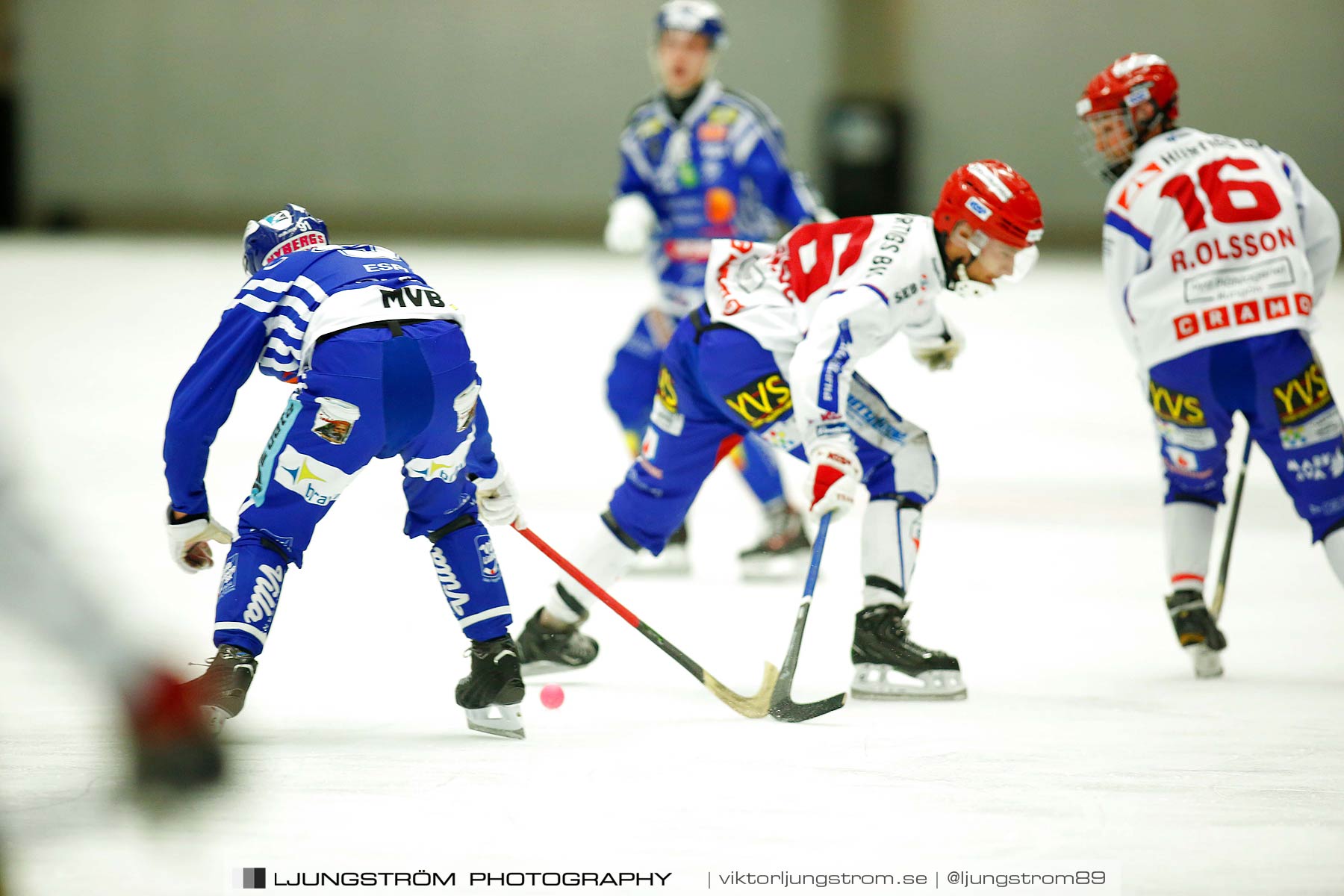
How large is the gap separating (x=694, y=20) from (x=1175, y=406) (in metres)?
2.68

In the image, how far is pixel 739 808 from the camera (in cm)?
303

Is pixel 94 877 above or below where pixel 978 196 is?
below

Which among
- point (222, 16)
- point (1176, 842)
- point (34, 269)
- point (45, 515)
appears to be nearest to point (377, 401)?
point (45, 515)

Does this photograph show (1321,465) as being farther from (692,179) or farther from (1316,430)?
(692,179)

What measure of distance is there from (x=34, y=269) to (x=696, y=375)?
1132 cm

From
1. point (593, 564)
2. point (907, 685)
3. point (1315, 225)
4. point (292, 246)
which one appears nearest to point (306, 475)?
point (292, 246)

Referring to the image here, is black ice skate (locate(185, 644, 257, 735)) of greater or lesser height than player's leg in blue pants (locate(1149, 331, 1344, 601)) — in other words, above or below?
below

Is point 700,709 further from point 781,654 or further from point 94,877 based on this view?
point 94,877

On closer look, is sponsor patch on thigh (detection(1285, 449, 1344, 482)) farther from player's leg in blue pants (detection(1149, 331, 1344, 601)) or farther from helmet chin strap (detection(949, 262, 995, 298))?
helmet chin strap (detection(949, 262, 995, 298))

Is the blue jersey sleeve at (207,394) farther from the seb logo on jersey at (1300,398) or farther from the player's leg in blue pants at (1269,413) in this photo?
the seb logo on jersey at (1300,398)

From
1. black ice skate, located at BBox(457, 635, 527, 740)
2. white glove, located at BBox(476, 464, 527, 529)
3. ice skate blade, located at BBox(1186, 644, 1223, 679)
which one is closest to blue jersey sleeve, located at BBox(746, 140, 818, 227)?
ice skate blade, located at BBox(1186, 644, 1223, 679)

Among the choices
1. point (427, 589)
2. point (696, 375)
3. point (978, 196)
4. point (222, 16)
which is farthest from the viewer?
point (222, 16)

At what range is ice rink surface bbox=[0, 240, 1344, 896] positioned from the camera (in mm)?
2762

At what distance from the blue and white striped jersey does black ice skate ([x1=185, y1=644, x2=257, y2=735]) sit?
329 millimetres
